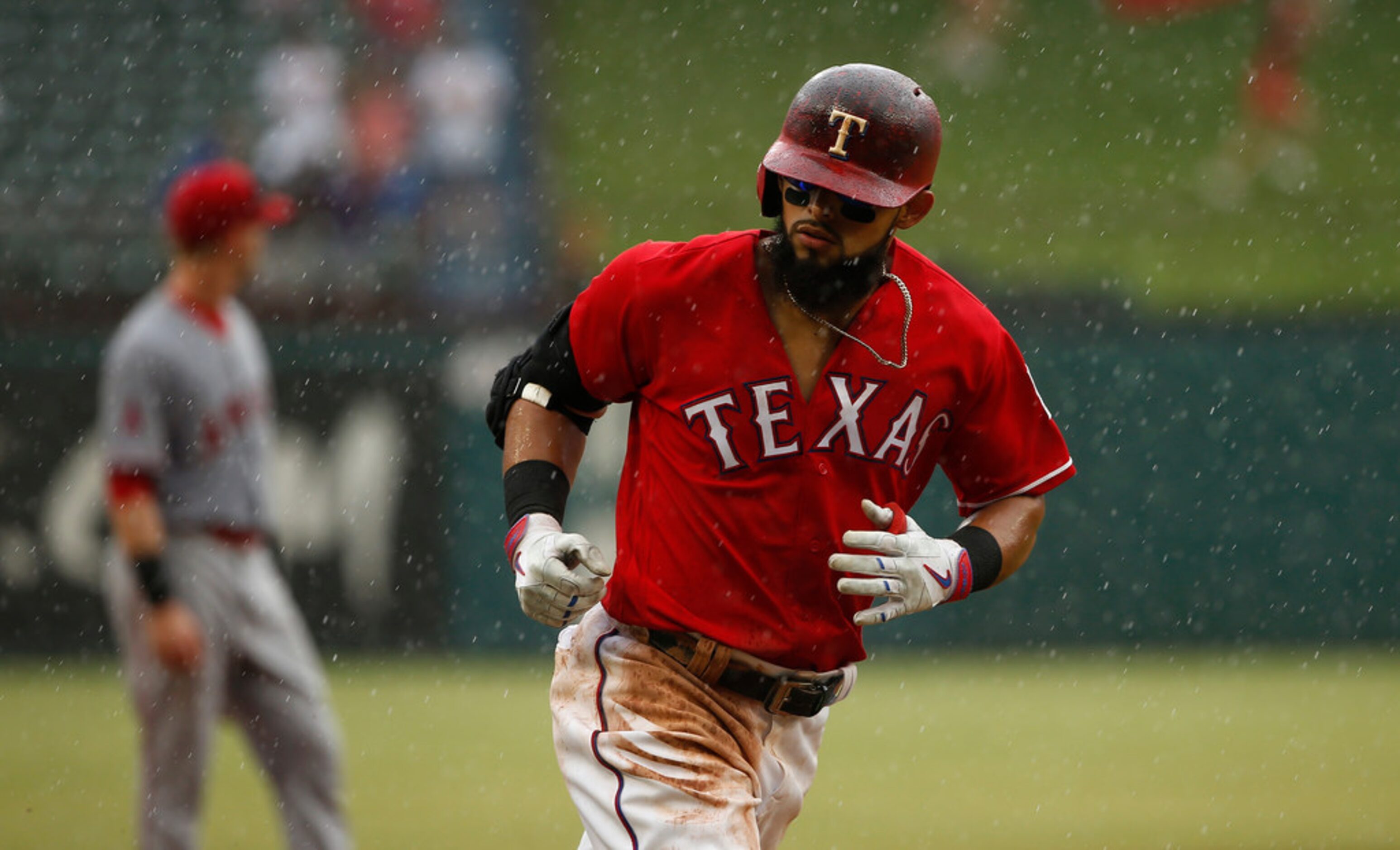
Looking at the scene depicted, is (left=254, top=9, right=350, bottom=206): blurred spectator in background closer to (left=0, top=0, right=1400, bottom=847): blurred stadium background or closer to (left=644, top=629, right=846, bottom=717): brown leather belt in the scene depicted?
(left=0, top=0, right=1400, bottom=847): blurred stadium background

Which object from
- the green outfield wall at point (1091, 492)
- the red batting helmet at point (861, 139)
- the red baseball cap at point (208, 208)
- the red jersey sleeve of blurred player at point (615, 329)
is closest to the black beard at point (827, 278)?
the red batting helmet at point (861, 139)

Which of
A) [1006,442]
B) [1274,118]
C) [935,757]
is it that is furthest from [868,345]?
[1274,118]

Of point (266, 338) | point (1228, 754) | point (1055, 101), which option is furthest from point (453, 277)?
point (1055, 101)

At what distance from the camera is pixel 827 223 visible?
136 inches

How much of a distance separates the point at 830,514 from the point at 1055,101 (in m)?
16.0

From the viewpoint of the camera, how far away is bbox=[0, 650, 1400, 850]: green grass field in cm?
677

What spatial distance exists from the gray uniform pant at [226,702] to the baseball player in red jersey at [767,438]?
2099mm

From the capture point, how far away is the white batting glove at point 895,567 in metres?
3.28

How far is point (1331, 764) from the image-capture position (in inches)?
316

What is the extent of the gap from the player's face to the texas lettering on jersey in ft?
0.85

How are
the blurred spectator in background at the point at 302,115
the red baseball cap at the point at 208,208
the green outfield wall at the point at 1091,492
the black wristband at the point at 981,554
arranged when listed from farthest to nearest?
the blurred spectator in background at the point at 302,115 < the green outfield wall at the point at 1091,492 < the red baseball cap at the point at 208,208 < the black wristband at the point at 981,554

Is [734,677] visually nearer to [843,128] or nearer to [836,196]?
[836,196]

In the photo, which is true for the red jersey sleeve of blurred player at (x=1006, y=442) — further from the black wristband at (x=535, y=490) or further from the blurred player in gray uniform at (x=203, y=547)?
the blurred player in gray uniform at (x=203, y=547)

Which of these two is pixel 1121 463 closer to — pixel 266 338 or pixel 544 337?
pixel 266 338
